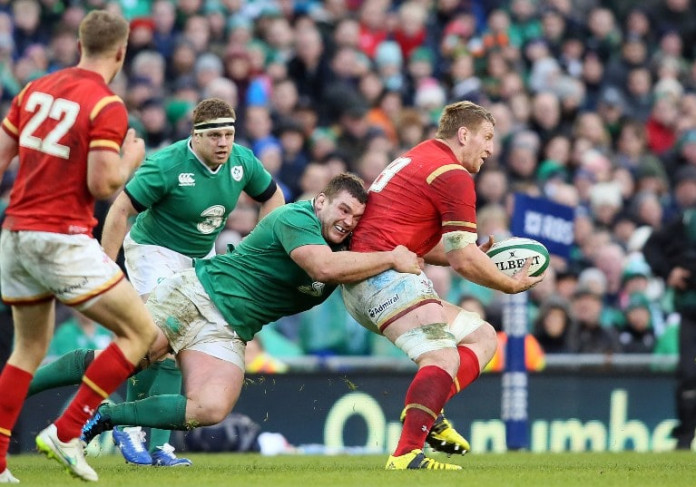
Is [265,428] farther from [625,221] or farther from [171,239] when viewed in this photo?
[625,221]

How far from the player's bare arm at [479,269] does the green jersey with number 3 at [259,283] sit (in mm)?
777

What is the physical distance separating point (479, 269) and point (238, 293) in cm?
147

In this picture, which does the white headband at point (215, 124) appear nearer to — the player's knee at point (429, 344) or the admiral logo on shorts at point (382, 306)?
the admiral logo on shorts at point (382, 306)

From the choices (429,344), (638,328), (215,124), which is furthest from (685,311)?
(215,124)

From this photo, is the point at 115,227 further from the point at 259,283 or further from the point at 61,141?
the point at 61,141

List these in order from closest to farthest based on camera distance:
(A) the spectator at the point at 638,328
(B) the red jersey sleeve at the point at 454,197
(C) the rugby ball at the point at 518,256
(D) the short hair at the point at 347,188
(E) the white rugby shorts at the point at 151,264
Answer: (B) the red jersey sleeve at the point at 454,197
(D) the short hair at the point at 347,188
(C) the rugby ball at the point at 518,256
(E) the white rugby shorts at the point at 151,264
(A) the spectator at the point at 638,328

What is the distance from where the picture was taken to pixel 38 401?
1141cm

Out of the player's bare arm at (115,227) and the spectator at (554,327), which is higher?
the player's bare arm at (115,227)

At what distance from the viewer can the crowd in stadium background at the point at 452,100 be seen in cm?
1383

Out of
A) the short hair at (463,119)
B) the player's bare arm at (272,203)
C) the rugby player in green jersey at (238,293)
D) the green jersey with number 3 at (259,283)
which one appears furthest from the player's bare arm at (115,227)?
the short hair at (463,119)

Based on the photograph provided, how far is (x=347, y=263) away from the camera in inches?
314

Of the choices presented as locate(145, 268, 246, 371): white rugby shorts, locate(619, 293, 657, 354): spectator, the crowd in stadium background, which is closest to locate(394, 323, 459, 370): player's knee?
locate(145, 268, 246, 371): white rugby shorts

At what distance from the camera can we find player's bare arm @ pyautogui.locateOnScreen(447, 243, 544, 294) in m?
8.11

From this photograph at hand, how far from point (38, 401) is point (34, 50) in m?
4.26
